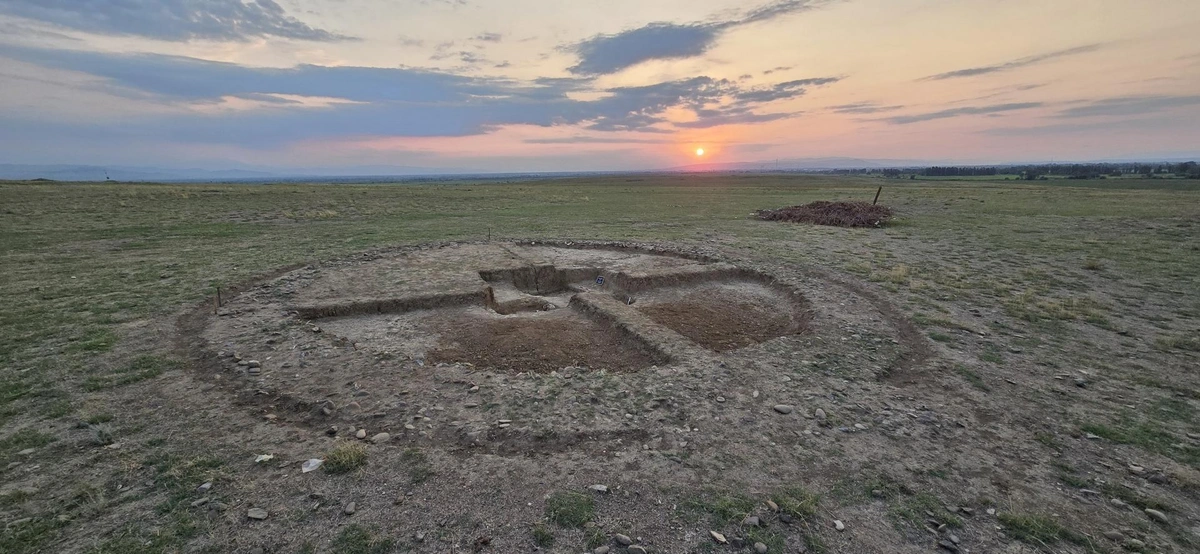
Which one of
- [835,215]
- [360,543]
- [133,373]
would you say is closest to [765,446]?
[360,543]

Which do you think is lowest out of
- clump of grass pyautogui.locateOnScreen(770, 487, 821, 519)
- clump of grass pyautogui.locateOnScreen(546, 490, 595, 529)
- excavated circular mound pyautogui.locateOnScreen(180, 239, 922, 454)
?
clump of grass pyautogui.locateOnScreen(770, 487, 821, 519)

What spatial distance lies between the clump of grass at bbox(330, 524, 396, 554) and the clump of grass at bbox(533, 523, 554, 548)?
112 cm

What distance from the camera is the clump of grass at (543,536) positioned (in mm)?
3961

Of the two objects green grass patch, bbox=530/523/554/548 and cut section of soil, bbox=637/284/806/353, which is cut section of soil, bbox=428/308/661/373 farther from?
green grass patch, bbox=530/523/554/548

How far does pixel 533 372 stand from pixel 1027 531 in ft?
18.8

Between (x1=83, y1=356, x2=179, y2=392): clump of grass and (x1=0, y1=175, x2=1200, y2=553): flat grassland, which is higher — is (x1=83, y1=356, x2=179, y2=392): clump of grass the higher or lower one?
the higher one

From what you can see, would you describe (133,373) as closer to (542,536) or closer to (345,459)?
(345,459)

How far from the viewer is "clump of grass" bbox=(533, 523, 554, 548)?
13.0 ft

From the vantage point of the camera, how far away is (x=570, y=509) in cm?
431

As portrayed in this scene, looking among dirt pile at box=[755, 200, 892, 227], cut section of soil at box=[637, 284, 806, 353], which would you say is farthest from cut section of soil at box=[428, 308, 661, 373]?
dirt pile at box=[755, 200, 892, 227]

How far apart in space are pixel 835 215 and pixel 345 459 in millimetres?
28149

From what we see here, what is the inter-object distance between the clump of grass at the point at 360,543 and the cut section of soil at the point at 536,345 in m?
3.73

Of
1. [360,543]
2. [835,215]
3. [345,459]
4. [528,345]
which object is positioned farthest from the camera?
[835,215]

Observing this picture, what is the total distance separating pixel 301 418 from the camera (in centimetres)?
600
